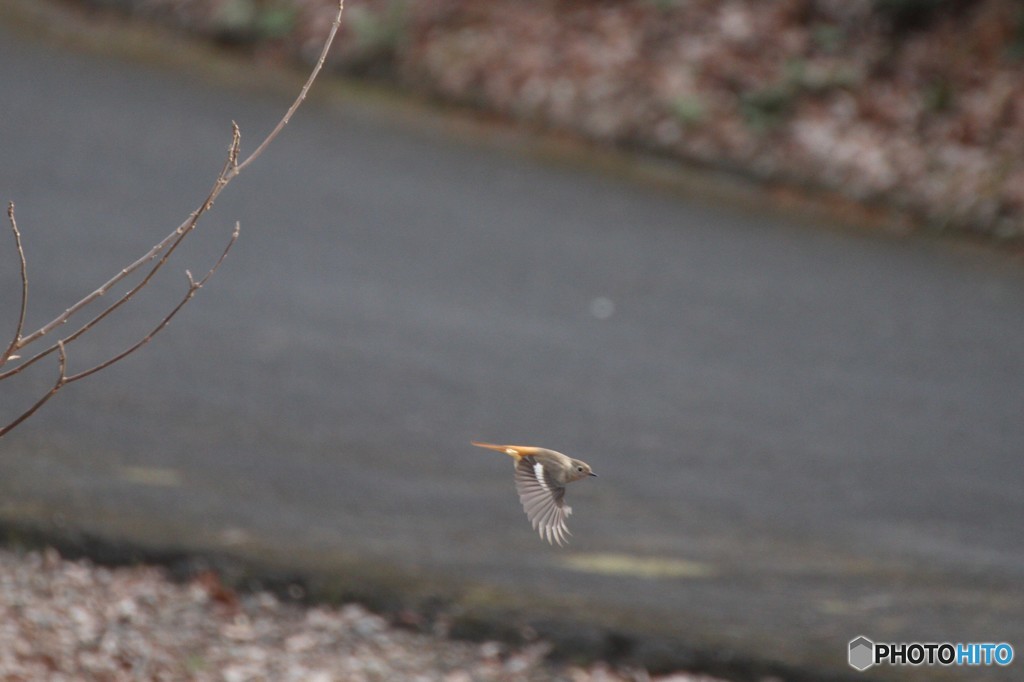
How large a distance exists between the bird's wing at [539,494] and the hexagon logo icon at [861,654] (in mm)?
2647

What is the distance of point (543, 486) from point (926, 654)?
2862 millimetres

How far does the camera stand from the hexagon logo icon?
3738 mm

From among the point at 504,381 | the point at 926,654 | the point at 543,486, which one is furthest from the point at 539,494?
the point at 504,381

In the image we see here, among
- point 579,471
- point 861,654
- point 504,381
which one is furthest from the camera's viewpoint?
point 504,381

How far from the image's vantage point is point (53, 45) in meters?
9.49

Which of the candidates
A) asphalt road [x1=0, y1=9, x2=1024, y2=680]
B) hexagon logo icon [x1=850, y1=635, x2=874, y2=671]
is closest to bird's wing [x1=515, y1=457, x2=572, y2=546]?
asphalt road [x1=0, y1=9, x2=1024, y2=680]

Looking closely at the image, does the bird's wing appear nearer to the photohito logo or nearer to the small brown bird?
the small brown bird

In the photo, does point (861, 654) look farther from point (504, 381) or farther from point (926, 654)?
point (504, 381)

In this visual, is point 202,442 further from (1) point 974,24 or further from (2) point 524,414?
(1) point 974,24

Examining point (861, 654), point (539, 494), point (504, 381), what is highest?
point (504, 381)

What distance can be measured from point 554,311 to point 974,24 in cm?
541

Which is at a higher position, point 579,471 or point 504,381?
point 504,381

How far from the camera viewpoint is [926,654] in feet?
12.6

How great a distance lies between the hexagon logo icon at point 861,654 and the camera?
374 cm
